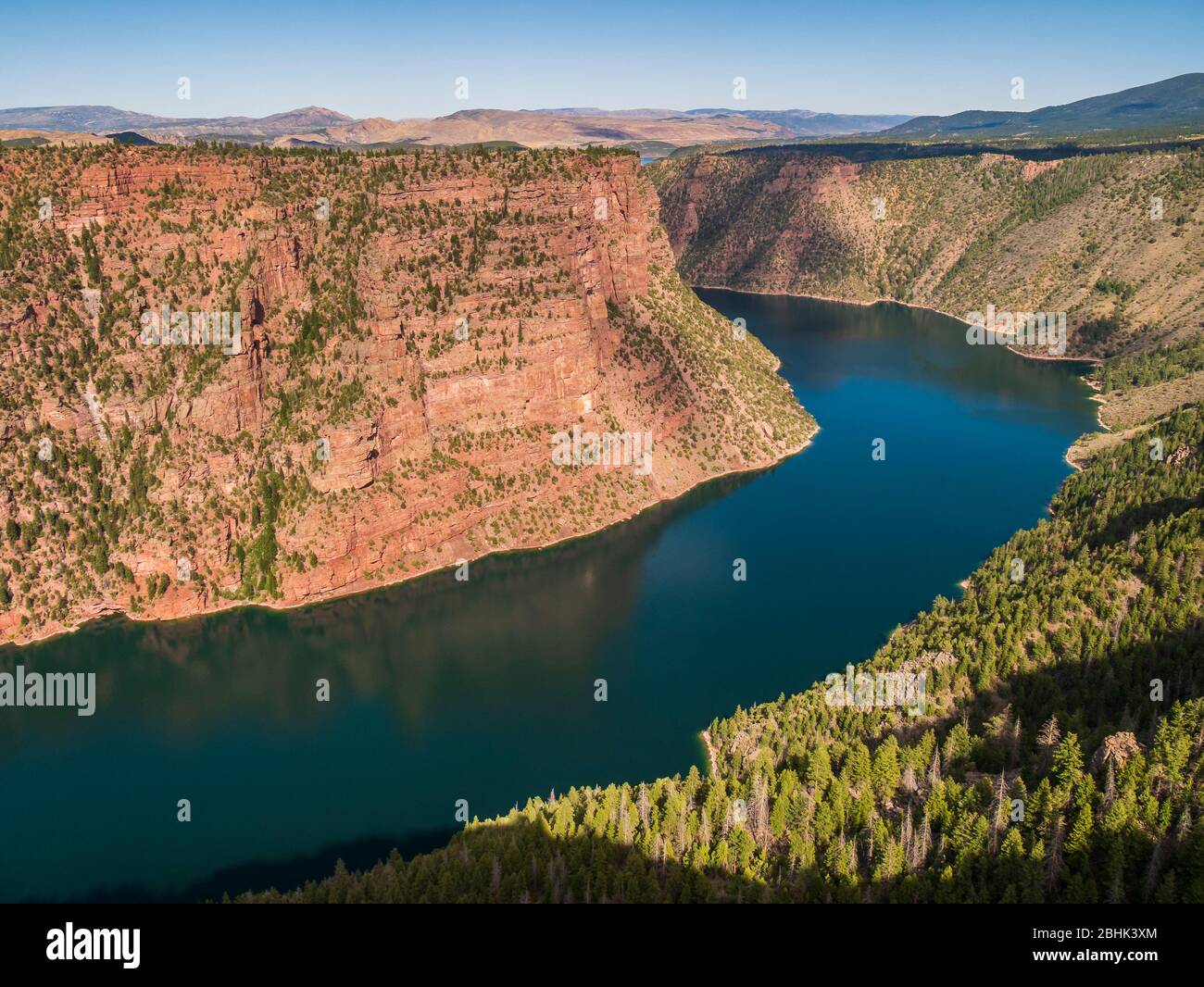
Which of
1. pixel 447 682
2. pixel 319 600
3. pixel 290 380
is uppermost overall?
pixel 290 380

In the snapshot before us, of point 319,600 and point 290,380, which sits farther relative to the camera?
Answer: point 290,380

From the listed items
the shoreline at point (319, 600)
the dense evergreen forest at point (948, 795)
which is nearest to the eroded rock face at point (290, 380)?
the shoreline at point (319, 600)

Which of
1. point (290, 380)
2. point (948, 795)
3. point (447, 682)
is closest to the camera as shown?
point (948, 795)

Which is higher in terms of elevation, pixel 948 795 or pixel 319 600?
pixel 319 600

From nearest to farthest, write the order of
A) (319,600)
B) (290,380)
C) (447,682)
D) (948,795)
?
(948,795) → (447,682) → (319,600) → (290,380)

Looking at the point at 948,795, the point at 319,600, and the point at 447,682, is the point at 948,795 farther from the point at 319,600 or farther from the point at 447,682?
the point at 319,600

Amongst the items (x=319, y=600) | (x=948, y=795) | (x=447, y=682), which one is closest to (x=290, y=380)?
(x=319, y=600)

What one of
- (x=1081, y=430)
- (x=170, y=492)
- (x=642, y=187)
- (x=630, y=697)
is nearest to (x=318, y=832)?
(x=630, y=697)

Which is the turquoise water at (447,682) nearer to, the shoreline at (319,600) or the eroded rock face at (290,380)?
the shoreline at (319,600)
